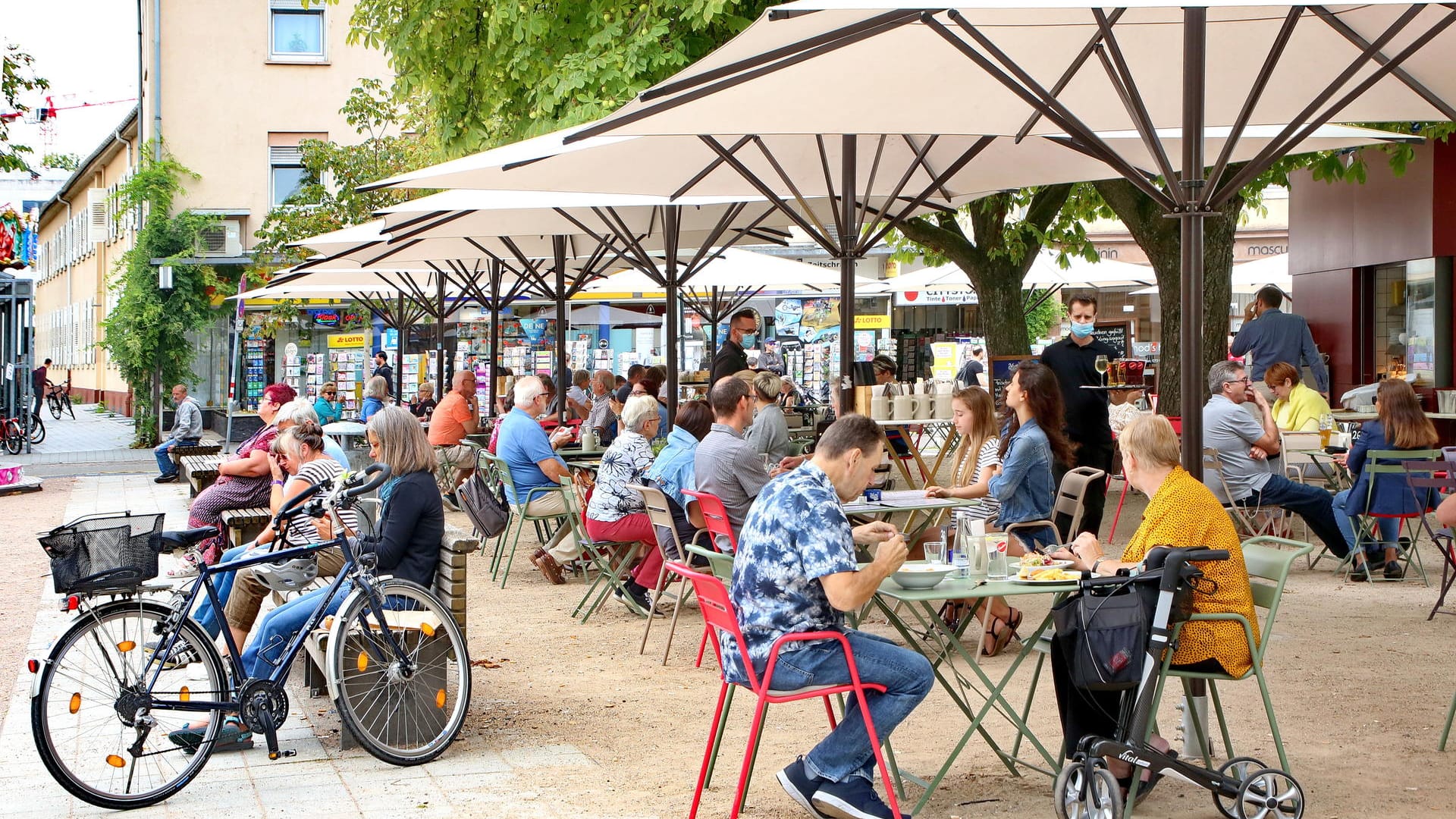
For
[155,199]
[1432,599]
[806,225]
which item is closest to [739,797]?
[806,225]

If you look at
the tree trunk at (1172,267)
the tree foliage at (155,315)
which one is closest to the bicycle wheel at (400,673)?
the tree trunk at (1172,267)

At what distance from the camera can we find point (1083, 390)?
10188 millimetres

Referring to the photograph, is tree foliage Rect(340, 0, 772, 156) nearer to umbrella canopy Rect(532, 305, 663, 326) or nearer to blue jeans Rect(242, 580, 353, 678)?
blue jeans Rect(242, 580, 353, 678)

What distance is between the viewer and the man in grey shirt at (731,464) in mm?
7621

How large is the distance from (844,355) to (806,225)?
72 centimetres

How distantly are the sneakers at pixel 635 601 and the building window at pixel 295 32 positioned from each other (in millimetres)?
24736

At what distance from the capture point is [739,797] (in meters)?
4.52

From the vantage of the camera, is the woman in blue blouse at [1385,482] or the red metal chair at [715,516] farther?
the woman in blue blouse at [1385,482]

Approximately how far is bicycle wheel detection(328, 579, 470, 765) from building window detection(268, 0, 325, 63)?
27.5 meters

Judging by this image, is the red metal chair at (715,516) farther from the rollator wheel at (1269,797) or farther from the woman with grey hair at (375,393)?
the woman with grey hair at (375,393)

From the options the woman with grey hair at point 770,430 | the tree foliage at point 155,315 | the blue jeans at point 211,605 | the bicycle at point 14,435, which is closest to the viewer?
the blue jeans at point 211,605

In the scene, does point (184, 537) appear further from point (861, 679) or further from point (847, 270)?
point (847, 270)

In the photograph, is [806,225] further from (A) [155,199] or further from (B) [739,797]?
(A) [155,199]

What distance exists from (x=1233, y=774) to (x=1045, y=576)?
2.82 feet
